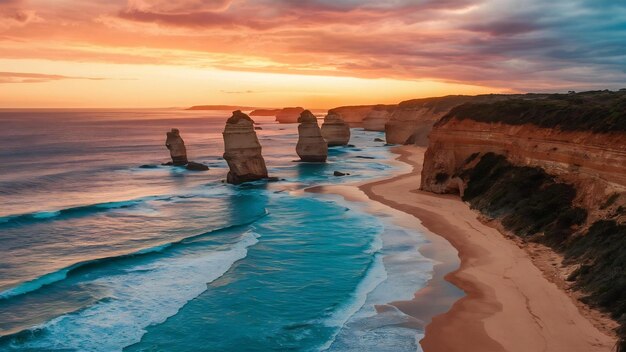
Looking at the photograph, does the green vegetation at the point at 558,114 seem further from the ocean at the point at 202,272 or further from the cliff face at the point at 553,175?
the ocean at the point at 202,272

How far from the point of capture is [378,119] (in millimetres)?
153500

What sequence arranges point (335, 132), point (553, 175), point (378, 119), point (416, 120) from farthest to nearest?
point (378, 119) → point (416, 120) → point (335, 132) → point (553, 175)

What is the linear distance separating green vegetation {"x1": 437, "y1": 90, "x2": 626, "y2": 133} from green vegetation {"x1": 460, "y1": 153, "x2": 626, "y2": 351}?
303 cm

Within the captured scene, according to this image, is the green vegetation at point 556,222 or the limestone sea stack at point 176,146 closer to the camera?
the green vegetation at point 556,222

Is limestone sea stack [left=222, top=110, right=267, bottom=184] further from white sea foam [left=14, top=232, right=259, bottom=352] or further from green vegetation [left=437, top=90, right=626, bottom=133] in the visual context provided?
white sea foam [left=14, top=232, right=259, bottom=352]

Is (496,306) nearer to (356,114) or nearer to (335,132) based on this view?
(335,132)

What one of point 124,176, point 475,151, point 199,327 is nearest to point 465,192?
point 475,151

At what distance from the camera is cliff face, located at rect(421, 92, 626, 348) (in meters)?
18.9

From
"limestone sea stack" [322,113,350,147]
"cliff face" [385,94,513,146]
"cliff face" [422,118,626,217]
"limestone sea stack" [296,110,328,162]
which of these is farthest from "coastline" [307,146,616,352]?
"cliff face" [385,94,513,146]

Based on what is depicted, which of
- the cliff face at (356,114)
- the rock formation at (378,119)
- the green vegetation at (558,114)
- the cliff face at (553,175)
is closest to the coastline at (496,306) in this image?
the cliff face at (553,175)

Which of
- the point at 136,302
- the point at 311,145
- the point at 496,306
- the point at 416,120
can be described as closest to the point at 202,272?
the point at 136,302

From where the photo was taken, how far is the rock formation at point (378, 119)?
15175 centimetres

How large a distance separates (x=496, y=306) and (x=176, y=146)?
50.8 metres

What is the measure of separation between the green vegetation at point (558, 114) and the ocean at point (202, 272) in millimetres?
11393
